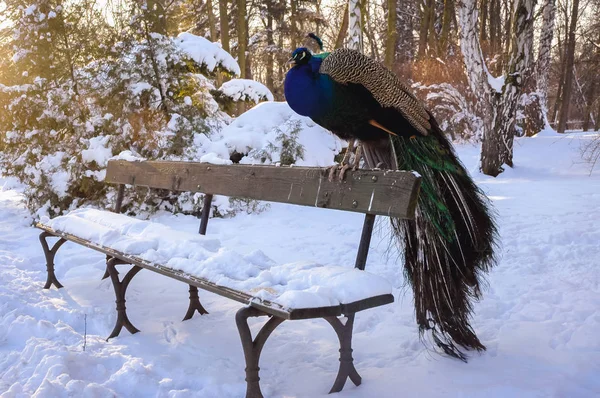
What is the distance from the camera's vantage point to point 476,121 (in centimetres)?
1134

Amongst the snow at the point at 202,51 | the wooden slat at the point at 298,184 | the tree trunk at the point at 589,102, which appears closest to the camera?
the wooden slat at the point at 298,184

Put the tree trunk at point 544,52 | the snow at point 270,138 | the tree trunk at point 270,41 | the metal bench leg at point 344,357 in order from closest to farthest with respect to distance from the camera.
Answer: the metal bench leg at point 344,357 → the snow at point 270,138 → the tree trunk at point 544,52 → the tree trunk at point 270,41

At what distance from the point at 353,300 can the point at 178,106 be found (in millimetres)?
5639

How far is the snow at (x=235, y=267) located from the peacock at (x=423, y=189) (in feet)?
1.50

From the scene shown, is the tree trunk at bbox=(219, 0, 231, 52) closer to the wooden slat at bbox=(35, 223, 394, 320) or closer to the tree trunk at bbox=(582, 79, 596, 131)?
the wooden slat at bbox=(35, 223, 394, 320)

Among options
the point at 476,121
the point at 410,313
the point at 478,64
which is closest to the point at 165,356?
the point at 410,313

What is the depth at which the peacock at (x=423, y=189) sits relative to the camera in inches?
100

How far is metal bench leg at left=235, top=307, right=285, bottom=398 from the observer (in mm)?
2150

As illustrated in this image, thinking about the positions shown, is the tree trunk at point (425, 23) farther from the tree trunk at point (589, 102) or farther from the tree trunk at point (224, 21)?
the tree trunk at point (589, 102)

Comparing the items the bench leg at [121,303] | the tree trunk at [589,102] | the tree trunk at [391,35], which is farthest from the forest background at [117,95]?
the tree trunk at [589,102]

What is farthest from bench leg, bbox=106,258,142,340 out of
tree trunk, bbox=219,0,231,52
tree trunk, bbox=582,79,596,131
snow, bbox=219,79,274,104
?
tree trunk, bbox=582,79,596,131

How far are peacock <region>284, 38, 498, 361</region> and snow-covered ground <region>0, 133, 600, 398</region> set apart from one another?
31cm

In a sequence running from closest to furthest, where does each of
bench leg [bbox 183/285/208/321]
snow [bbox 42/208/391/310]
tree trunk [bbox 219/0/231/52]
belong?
1. snow [bbox 42/208/391/310]
2. bench leg [bbox 183/285/208/321]
3. tree trunk [bbox 219/0/231/52]

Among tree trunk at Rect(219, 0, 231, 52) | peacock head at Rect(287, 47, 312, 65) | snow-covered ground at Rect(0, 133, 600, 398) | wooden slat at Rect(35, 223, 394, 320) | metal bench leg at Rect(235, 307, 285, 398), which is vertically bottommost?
snow-covered ground at Rect(0, 133, 600, 398)
